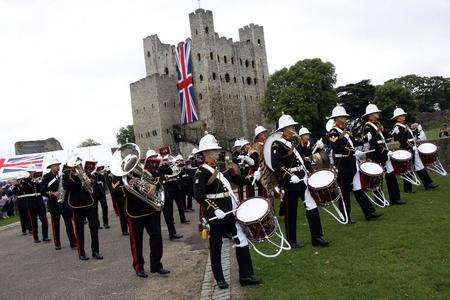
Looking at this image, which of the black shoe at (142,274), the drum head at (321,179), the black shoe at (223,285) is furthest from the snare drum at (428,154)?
the black shoe at (142,274)

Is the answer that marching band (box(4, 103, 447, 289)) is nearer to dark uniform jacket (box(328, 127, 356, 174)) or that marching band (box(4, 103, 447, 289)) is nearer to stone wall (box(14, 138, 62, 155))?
dark uniform jacket (box(328, 127, 356, 174))

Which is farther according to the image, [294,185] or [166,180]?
[166,180]

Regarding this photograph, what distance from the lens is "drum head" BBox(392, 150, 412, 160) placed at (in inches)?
452

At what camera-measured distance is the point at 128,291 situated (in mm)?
7621

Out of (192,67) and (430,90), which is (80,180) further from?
(430,90)

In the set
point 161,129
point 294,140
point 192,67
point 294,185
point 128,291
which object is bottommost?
point 128,291

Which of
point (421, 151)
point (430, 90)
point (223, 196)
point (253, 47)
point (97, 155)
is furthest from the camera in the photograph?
point (430, 90)

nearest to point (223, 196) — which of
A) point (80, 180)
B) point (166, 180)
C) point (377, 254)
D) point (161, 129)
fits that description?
point (377, 254)

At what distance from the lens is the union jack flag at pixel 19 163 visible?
113 feet

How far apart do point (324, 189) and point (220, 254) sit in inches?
90.7

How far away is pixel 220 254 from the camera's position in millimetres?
7020

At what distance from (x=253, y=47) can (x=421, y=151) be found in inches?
2855

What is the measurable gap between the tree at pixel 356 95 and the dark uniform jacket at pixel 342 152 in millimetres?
63762

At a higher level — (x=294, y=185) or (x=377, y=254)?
(x=294, y=185)
